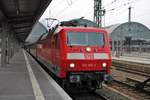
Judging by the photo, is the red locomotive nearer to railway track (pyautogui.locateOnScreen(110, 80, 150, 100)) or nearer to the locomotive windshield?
the locomotive windshield

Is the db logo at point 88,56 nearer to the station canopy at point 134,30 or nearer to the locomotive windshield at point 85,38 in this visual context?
the locomotive windshield at point 85,38

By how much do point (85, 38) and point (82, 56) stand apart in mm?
829

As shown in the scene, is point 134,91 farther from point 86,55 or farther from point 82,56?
point 82,56

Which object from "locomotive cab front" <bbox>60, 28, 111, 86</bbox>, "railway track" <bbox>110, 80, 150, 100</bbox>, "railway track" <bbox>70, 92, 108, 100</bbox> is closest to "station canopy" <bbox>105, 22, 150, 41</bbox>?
"railway track" <bbox>110, 80, 150, 100</bbox>

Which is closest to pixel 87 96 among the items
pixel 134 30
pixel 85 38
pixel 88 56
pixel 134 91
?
pixel 88 56

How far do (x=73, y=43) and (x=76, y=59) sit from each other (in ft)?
2.21

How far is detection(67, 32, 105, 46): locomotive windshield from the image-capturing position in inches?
480

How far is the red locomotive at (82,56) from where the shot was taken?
1177 centimetres

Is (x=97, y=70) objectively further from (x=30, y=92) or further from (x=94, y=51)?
(x=30, y=92)

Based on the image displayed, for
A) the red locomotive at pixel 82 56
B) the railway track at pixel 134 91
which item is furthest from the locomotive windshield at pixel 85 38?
the railway track at pixel 134 91

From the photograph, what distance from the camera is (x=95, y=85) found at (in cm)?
1248

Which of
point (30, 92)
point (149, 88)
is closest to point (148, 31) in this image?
point (149, 88)

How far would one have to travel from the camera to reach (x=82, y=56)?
1190 cm

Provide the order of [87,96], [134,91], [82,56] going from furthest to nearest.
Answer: [134,91] < [87,96] < [82,56]
